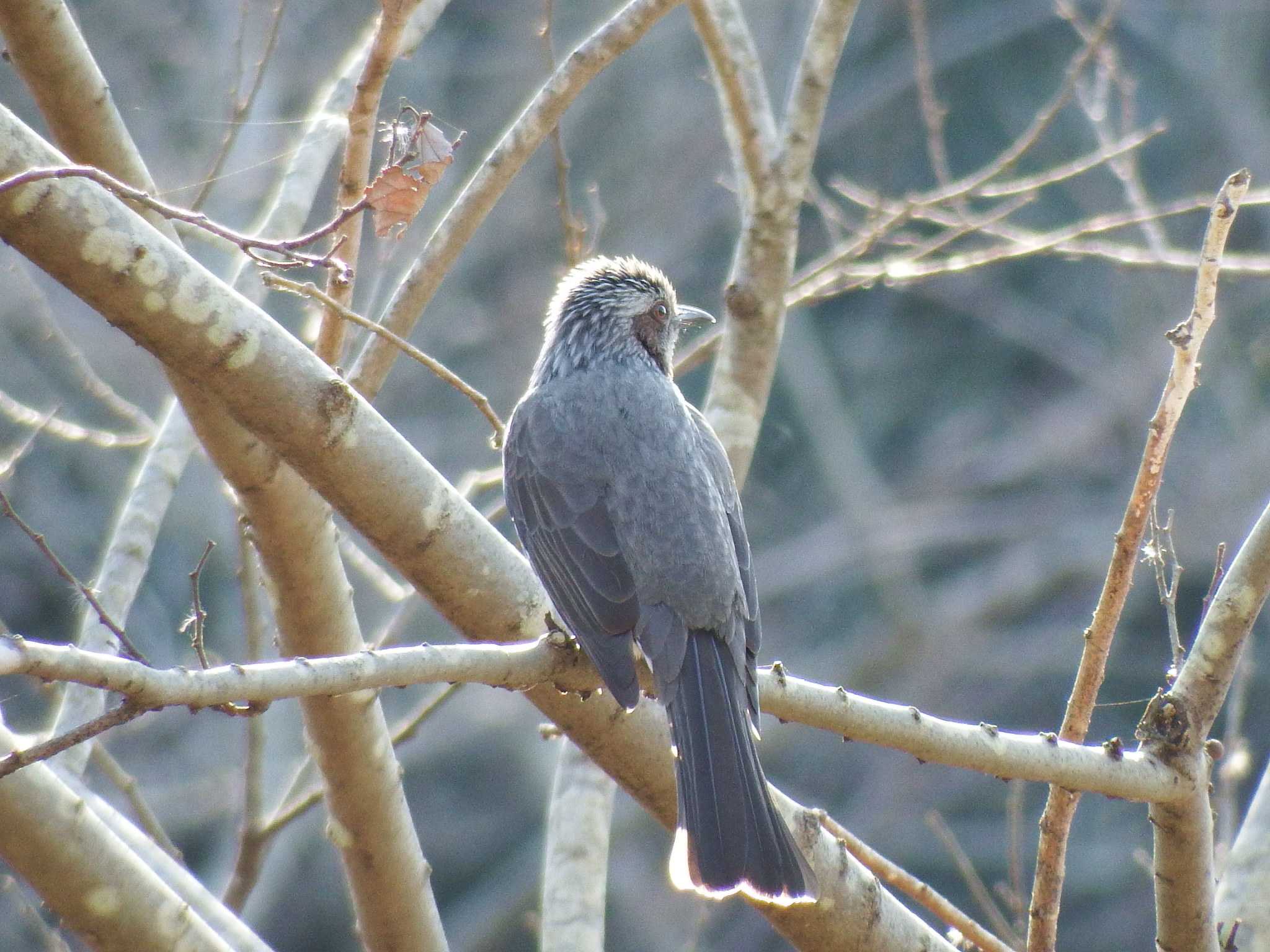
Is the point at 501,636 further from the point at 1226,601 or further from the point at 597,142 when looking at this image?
the point at 597,142

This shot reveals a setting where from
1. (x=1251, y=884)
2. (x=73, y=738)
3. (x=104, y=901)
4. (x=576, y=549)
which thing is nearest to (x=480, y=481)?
(x=576, y=549)

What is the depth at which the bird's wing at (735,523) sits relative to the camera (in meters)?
3.98

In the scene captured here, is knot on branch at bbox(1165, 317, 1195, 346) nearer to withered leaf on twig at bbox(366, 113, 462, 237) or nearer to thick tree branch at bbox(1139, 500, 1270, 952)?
thick tree branch at bbox(1139, 500, 1270, 952)

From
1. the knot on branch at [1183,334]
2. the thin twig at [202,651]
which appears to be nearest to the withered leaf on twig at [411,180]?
the thin twig at [202,651]

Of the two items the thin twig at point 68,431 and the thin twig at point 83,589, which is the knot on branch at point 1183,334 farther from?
→ the thin twig at point 68,431

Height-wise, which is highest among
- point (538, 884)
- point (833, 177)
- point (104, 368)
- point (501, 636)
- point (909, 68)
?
point (909, 68)

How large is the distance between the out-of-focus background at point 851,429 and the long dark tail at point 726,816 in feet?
28.5

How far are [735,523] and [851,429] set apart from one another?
35.8ft

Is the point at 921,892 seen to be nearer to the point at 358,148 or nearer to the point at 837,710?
the point at 837,710

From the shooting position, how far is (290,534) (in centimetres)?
335

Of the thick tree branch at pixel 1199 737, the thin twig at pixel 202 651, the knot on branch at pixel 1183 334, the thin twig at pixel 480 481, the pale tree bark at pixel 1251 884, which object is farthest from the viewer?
the thin twig at pixel 480 481

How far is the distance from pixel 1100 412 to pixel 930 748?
1242 centimetres

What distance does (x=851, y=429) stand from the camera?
1498 centimetres

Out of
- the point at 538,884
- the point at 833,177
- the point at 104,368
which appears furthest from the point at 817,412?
the point at 104,368
